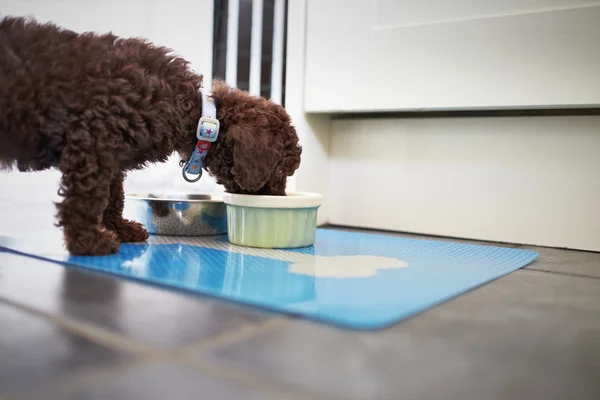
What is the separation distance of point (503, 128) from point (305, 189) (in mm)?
803

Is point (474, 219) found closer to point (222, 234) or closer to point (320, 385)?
point (222, 234)

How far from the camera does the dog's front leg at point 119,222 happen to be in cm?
157

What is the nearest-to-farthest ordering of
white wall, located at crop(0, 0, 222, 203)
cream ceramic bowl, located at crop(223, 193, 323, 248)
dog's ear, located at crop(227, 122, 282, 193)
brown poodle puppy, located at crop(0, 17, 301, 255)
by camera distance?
brown poodle puppy, located at crop(0, 17, 301, 255), dog's ear, located at crop(227, 122, 282, 193), cream ceramic bowl, located at crop(223, 193, 323, 248), white wall, located at crop(0, 0, 222, 203)

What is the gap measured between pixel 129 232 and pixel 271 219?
0.44 meters

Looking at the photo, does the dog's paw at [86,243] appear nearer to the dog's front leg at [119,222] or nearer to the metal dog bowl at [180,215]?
the dog's front leg at [119,222]

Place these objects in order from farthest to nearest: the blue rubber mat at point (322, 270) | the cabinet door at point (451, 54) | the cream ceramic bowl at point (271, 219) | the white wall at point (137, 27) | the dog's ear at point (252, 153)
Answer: the white wall at point (137, 27), the cabinet door at point (451, 54), the cream ceramic bowl at point (271, 219), the dog's ear at point (252, 153), the blue rubber mat at point (322, 270)

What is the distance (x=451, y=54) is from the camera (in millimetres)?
1826

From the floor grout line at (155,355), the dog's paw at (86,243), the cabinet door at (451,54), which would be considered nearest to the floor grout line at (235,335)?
the floor grout line at (155,355)

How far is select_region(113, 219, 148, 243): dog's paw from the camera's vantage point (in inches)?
61.9

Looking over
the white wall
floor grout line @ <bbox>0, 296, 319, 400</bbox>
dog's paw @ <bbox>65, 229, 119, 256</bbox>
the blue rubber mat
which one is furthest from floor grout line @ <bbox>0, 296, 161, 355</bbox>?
the white wall

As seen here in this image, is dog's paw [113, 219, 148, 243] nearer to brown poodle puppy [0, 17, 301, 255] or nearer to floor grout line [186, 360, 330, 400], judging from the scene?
brown poodle puppy [0, 17, 301, 255]

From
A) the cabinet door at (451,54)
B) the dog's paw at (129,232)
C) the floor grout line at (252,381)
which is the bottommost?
the floor grout line at (252,381)

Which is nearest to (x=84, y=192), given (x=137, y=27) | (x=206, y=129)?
(x=206, y=129)

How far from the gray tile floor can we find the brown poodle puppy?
0.32 metres
